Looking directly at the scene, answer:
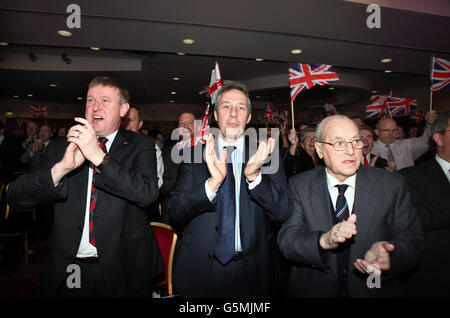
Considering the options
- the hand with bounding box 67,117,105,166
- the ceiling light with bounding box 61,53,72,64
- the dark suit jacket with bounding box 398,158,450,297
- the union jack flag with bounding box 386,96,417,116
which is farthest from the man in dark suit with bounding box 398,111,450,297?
the ceiling light with bounding box 61,53,72,64

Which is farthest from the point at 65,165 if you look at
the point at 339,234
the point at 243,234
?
the point at 339,234

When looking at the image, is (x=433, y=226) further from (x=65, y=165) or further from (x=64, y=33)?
(x=64, y=33)

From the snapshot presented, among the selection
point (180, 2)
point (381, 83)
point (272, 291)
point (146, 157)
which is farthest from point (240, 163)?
point (381, 83)

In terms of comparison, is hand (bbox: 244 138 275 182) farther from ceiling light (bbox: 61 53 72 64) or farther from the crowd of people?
ceiling light (bbox: 61 53 72 64)

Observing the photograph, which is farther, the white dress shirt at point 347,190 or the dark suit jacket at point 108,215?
the white dress shirt at point 347,190

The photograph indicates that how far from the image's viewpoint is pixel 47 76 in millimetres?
8141

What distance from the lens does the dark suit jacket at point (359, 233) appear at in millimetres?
1266

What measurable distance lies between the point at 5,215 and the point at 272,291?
3789mm

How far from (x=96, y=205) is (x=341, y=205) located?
136 cm

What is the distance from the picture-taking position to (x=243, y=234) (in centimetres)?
142

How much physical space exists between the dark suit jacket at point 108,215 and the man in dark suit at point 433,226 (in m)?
1.72

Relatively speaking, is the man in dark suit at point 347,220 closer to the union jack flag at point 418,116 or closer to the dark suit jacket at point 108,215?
the dark suit jacket at point 108,215

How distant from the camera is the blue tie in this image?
4.56ft

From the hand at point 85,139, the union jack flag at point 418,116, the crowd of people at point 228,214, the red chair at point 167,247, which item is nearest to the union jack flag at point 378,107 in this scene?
the union jack flag at point 418,116
